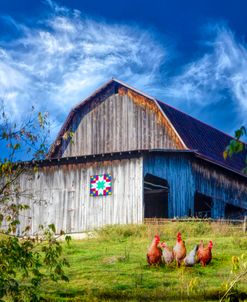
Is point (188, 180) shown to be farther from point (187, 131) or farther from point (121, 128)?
point (121, 128)

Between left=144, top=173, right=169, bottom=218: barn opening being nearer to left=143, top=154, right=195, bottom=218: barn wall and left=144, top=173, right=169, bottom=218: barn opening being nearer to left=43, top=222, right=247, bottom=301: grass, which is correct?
left=143, top=154, right=195, bottom=218: barn wall

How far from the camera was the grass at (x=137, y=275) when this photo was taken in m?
11.7

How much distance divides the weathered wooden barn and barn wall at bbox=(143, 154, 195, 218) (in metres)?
0.05

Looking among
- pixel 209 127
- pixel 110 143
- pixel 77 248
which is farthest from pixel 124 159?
pixel 209 127

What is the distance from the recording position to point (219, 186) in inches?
1255

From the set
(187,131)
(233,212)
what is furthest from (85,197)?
(233,212)

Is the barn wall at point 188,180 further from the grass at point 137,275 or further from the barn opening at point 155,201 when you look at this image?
the grass at point 137,275

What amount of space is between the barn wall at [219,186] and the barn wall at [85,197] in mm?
3939

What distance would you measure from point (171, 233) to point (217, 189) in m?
9.42

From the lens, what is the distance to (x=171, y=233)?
22844mm

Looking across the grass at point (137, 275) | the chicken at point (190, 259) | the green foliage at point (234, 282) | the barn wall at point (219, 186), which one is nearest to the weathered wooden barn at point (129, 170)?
the barn wall at point (219, 186)

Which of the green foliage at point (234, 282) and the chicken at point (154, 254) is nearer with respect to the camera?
the green foliage at point (234, 282)

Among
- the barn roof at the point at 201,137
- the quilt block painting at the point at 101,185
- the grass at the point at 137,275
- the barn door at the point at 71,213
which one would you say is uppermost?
the barn roof at the point at 201,137

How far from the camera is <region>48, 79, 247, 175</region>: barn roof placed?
31375 mm
